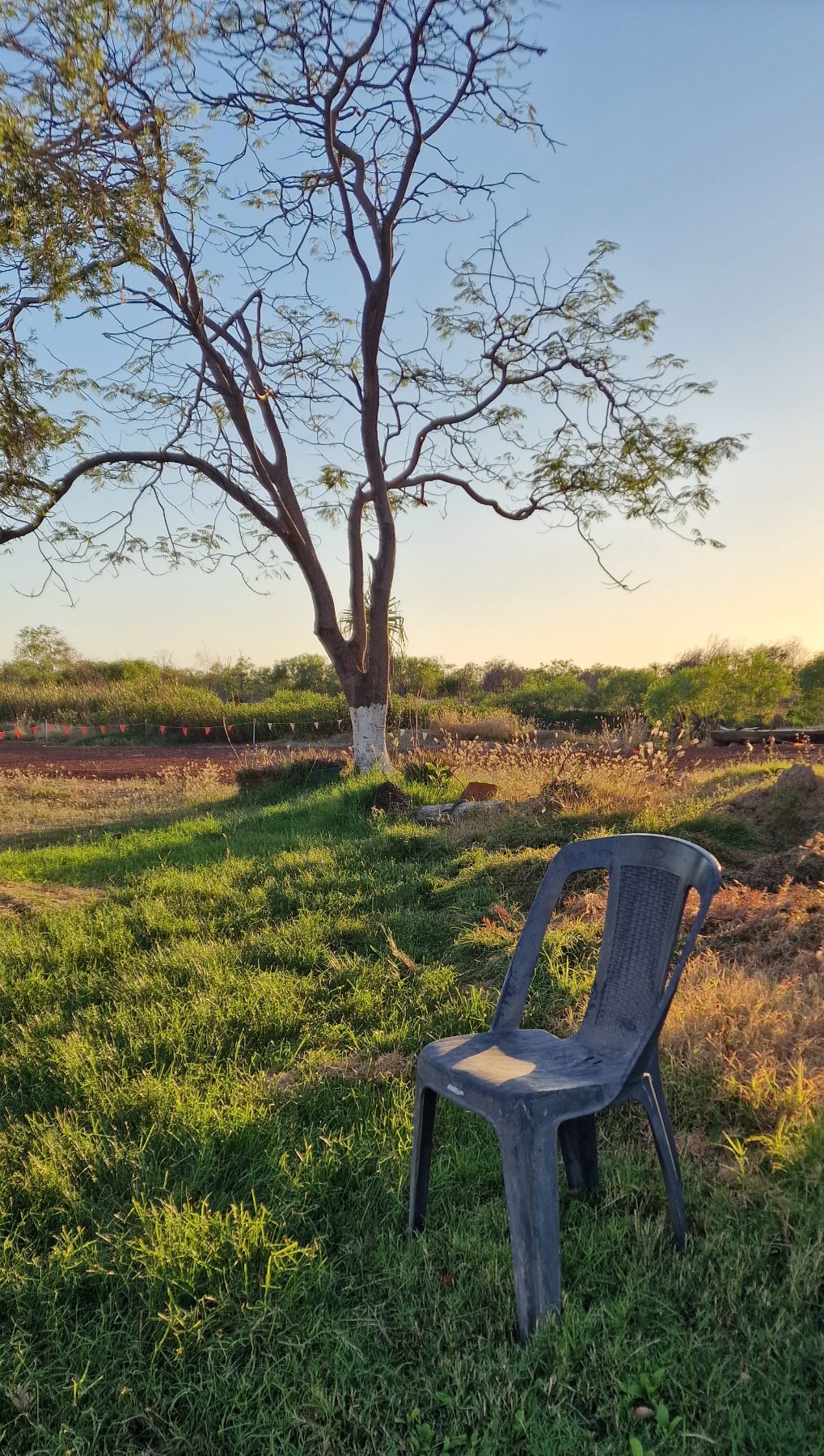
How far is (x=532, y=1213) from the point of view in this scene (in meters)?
2.14

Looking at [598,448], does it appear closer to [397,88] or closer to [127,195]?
[397,88]

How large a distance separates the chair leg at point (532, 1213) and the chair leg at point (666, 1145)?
39cm

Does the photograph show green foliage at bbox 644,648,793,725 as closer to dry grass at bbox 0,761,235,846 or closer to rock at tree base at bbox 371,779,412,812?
dry grass at bbox 0,761,235,846

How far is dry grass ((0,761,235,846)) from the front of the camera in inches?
442

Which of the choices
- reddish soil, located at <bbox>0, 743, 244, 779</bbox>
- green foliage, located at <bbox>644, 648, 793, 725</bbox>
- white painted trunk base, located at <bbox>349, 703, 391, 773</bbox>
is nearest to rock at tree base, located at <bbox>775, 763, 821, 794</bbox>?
white painted trunk base, located at <bbox>349, 703, 391, 773</bbox>

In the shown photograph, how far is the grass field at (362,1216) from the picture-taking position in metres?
2.03

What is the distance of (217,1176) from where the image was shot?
2918 mm

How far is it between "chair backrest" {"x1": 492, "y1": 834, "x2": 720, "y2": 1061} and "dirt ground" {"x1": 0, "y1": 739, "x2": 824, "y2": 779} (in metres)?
10.2

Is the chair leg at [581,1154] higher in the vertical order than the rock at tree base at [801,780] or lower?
lower

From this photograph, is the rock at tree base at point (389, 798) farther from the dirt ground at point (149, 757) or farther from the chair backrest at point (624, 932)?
the chair backrest at point (624, 932)

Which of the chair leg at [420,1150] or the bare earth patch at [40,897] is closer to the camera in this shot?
the chair leg at [420,1150]

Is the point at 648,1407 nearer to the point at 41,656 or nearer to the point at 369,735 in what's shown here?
the point at 369,735

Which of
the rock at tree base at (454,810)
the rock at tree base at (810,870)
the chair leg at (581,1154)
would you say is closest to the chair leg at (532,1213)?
the chair leg at (581,1154)

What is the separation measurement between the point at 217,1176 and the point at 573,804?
5.96 m
